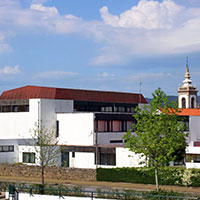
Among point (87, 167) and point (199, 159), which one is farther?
point (87, 167)

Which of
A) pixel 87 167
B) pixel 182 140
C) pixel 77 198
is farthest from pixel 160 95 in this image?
pixel 87 167

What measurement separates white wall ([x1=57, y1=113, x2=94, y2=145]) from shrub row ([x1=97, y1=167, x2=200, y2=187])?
13824 mm

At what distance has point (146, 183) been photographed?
51.3m

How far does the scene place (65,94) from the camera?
76125 mm

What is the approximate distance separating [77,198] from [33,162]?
83.9 feet

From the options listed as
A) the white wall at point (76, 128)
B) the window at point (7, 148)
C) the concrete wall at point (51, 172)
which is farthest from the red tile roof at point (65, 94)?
the concrete wall at point (51, 172)

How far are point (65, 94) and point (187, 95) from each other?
60751 mm

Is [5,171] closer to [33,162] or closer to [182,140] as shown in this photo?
[33,162]

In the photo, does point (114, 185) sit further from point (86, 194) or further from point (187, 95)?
point (187, 95)

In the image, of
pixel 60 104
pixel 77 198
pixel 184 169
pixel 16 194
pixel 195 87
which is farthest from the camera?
pixel 195 87

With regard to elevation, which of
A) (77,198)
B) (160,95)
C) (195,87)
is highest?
(195,87)

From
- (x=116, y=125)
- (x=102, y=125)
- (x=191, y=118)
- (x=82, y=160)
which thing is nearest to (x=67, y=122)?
(x=102, y=125)

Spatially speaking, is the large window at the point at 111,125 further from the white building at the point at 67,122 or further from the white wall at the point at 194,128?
the white wall at the point at 194,128

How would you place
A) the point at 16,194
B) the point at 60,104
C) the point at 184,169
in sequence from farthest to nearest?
the point at 60,104 < the point at 184,169 < the point at 16,194
